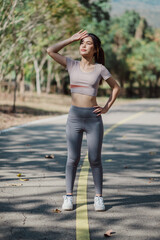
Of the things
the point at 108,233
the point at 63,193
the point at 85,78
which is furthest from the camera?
the point at 63,193

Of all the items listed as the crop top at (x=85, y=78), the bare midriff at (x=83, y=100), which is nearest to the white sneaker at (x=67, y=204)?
the bare midriff at (x=83, y=100)

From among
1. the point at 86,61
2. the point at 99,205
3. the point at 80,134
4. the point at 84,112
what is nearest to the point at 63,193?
the point at 99,205

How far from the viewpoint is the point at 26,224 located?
190 inches

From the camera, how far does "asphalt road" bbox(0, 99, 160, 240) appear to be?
15.3 ft

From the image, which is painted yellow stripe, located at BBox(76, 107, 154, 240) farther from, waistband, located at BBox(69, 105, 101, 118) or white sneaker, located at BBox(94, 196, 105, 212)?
waistband, located at BBox(69, 105, 101, 118)

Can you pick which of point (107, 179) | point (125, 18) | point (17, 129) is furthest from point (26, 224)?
point (125, 18)

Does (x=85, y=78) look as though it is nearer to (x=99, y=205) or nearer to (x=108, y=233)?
(x=99, y=205)

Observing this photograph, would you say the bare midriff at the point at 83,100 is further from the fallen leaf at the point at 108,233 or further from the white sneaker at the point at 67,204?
the fallen leaf at the point at 108,233

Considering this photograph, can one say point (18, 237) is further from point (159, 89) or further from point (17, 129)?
point (159, 89)

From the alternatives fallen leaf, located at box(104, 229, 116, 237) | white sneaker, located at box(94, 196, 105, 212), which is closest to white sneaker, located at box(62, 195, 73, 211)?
white sneaker, located at box(94, 196, 105, 212)

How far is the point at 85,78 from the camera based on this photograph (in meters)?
5.20

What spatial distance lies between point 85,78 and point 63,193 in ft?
5.90

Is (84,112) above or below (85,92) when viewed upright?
below

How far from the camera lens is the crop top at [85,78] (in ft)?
17.1
